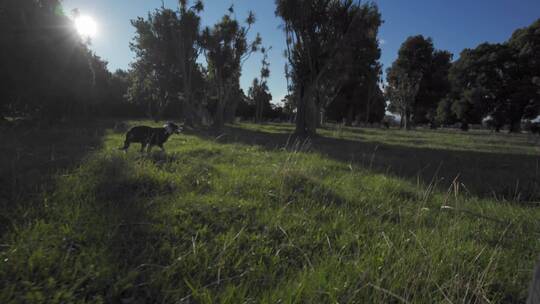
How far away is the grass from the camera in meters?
1.58

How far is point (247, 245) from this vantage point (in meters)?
2.16

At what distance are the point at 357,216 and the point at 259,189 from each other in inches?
57.9

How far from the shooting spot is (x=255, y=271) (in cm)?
180

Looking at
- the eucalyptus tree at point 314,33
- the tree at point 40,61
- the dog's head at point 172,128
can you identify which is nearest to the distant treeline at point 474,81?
the eucalyptus tree at point 314,33

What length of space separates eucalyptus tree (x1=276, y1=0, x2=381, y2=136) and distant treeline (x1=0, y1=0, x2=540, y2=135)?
0.20ft

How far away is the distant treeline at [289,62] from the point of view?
13.7m

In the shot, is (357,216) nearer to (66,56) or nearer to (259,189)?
(259,189)

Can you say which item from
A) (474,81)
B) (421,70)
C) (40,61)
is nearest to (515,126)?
(474,81)

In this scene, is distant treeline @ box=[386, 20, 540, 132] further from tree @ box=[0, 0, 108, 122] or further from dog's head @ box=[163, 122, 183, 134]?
tree @ box=[0, 0, 108, 122]

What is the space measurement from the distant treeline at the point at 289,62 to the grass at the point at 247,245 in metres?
13.1

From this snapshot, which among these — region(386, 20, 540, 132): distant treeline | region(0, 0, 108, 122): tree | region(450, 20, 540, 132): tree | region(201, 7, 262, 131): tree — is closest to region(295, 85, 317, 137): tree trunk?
region(201, 7, 262, 131): tree

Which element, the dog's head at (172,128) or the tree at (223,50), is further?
the tree at (223,50)

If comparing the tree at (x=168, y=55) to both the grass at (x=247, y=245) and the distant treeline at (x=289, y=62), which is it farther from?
the grass at (x=247, y=245)

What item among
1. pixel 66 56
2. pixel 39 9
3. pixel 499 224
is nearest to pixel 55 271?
pixel 499 224
